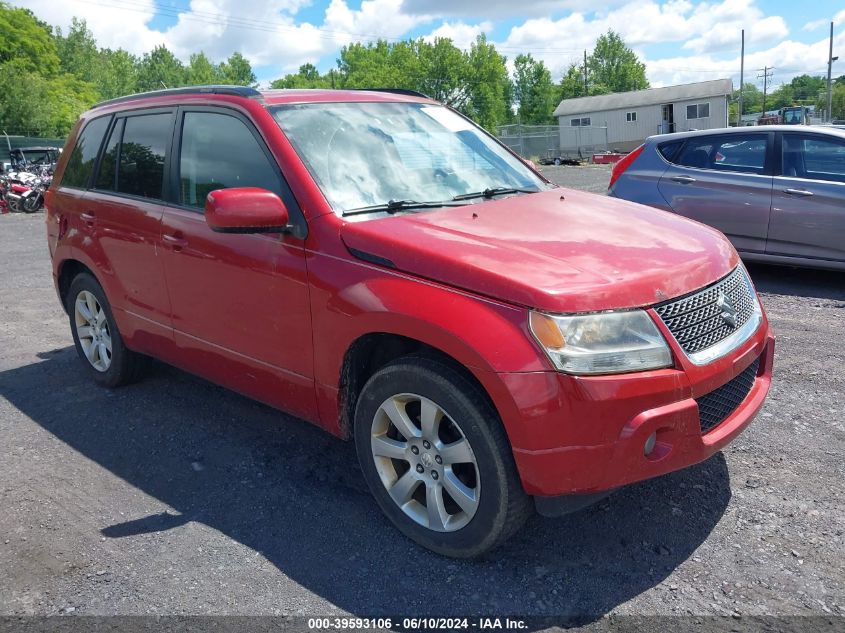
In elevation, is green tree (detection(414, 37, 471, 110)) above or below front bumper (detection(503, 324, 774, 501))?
above

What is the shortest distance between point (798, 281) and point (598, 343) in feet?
19.8

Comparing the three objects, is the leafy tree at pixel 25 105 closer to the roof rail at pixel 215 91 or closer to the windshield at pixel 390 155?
the roof rail at pixel 215 91

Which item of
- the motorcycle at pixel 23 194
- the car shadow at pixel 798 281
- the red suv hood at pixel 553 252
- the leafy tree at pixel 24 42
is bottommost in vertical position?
the car shadow at pixel 798 281

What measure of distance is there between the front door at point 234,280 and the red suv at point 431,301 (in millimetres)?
15

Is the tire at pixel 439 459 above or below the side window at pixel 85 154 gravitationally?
below

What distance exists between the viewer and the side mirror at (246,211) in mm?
3230

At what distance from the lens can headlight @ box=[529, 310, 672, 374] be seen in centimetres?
265

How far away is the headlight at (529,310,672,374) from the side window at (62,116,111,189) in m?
3.76

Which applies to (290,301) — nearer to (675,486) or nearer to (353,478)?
(353,478)

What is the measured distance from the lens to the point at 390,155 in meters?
3.81

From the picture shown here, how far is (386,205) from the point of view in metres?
3.48

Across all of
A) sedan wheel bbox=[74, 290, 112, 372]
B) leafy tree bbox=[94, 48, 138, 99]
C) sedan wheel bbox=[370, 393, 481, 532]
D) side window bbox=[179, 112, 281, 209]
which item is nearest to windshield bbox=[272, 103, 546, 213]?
side window bbox=[179, 112, 281, 209]

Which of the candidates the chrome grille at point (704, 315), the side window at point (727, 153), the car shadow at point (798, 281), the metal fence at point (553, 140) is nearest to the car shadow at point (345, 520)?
the chrome grille at point (704, 315)

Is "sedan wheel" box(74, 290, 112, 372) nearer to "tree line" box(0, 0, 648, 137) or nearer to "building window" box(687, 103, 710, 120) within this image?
"building window" box(687, 103, 710, 120)
